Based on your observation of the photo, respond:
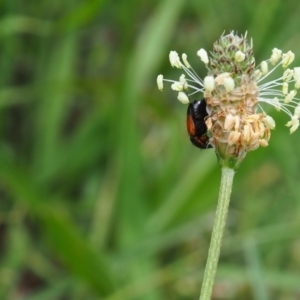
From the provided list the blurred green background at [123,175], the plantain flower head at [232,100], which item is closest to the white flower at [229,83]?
the plantain flower head at [232,100]

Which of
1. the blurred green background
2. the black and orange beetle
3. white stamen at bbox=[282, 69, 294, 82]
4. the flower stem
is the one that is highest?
the blurred green background

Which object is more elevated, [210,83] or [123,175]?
[123,175]

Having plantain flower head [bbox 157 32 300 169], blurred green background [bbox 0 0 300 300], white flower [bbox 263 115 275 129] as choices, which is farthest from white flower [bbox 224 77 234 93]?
blurred green background [bbox 0 0 300 300]

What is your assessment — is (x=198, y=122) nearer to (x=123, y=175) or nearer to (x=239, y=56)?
(x=239, y=56)

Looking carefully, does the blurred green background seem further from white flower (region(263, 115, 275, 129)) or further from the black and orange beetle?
white flower (region(263, 115, 275, 129))

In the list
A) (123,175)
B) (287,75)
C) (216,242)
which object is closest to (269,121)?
(287,75)
